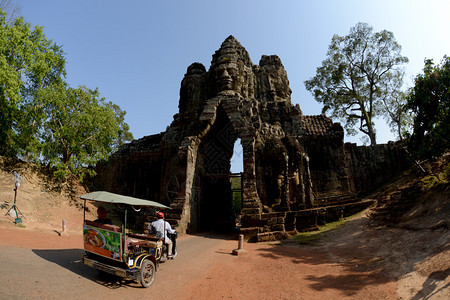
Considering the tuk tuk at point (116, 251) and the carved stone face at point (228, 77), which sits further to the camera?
the carved stone face at point (228, 77)

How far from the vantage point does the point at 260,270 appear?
28.1ft

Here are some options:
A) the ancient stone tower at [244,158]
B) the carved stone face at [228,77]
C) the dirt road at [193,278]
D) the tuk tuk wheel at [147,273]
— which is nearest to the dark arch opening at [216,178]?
the ancient stone tower at [244,158]

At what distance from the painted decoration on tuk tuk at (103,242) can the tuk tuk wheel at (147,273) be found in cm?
72

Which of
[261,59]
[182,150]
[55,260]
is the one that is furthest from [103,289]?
[261,59]

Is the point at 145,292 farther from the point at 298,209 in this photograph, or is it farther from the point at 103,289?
the point at 298,209

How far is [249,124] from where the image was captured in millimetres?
17703

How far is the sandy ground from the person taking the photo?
574 centimetres

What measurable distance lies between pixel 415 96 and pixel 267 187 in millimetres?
10184

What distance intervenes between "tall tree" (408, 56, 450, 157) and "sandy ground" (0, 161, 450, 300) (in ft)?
12.5

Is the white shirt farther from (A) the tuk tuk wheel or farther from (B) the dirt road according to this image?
(A) the tuk tuk wheel

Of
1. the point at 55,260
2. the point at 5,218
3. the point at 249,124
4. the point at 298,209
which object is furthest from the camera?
the point at 249,124

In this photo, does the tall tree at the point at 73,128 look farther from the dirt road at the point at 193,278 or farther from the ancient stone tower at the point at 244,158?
the dirt road at the point at 193,278

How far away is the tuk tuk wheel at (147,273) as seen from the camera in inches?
244

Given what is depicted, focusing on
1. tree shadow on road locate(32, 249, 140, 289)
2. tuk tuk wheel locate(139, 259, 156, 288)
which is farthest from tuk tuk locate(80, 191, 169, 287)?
tree shadow on road locate(32, 249, 140, 289)
